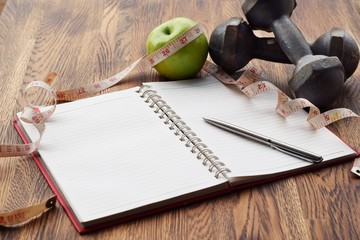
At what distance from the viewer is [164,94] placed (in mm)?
1518

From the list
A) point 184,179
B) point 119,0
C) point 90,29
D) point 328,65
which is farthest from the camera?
point 119,0

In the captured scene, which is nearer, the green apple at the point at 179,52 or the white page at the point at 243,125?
the white page at the point at 243,125

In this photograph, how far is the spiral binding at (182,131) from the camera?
1264mm

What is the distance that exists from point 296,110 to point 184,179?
35cm

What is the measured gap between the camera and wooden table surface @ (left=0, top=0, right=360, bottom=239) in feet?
3.76

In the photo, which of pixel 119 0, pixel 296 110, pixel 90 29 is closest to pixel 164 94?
pixel 296 110

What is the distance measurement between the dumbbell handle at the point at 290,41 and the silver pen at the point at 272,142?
22cm

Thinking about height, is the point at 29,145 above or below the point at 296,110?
above

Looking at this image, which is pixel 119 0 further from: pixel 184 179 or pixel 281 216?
pixel 281 216

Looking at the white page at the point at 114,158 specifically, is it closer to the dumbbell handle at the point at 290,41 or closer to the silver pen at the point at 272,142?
the silver pen at the point at 272,142

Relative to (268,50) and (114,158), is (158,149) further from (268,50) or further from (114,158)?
(268,50)

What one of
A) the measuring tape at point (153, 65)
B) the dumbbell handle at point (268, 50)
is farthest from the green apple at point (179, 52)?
the dumbbell handle at point (268, 50)

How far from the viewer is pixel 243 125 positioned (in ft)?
4.62

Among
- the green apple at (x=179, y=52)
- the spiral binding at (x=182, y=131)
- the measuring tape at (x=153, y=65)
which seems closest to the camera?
the spiral binding at (x=182, y=131)
